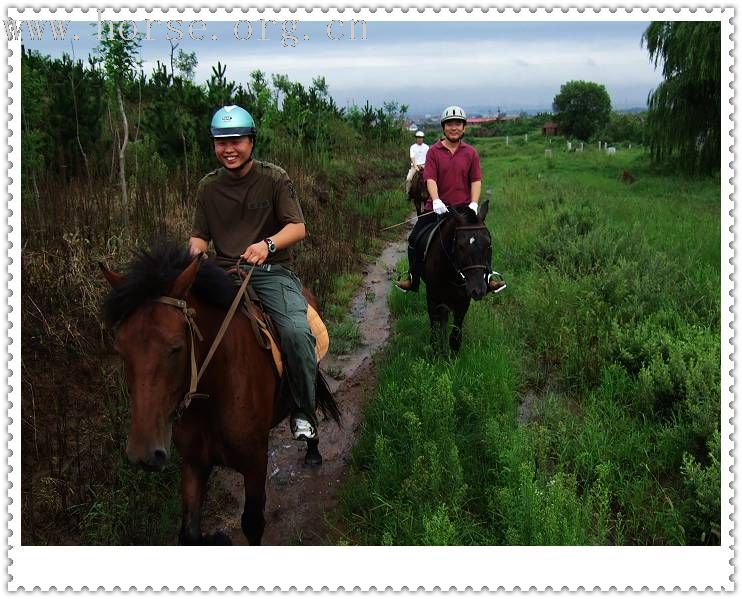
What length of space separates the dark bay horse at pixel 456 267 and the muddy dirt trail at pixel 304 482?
1.05m

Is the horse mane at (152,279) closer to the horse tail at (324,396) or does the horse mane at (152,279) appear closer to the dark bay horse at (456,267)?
the horse tail at (324,396)

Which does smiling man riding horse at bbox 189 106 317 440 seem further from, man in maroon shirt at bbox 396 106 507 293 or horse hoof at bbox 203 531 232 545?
man in maroon shirt at bbox 396 106 507 293

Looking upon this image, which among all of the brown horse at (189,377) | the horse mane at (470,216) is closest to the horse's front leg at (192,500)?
the brown horse at (189,377)

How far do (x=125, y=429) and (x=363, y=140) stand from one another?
680 inches

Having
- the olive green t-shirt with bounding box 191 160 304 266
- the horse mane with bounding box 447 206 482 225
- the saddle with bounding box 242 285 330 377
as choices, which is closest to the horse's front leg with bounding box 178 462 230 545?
the saddle with bounding box 242 285 330 377

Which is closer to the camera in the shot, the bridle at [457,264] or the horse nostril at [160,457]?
the horse nostril at [160,457]

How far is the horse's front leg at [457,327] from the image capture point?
5.72 meters

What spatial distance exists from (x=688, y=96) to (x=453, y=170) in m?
9.32

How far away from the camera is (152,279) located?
2.29 metres

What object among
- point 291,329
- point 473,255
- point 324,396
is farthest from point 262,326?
point 473,255

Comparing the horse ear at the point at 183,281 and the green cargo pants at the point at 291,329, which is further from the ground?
the horse ear at the point at 183,281
